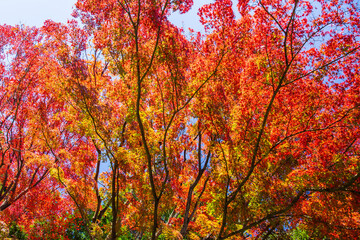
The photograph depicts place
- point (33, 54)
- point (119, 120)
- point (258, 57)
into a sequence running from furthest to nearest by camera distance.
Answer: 1. point (33, 54)
2. point (119, 120)
3. point (258, 57)

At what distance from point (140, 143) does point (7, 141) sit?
18.9 feet

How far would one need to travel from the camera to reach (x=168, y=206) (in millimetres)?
6422

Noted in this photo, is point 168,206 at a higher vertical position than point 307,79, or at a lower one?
lower

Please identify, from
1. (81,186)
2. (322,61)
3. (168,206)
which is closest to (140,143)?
(168,206)

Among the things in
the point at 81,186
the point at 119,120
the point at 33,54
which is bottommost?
the point at 81,186

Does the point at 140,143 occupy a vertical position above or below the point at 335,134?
below

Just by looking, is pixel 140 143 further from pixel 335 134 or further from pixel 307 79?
pixel 335 134

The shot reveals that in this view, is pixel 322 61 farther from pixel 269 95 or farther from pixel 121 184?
pixel 121 184

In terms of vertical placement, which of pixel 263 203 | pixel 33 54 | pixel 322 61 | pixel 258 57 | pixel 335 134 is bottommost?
pixel 263 203

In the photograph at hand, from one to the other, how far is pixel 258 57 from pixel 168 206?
457 cm

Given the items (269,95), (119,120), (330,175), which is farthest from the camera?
(119,120)

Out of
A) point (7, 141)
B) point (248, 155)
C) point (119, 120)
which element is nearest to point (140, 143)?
point (119, 120)

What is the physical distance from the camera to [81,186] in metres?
7.12

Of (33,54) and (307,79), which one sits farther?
(33,54)
